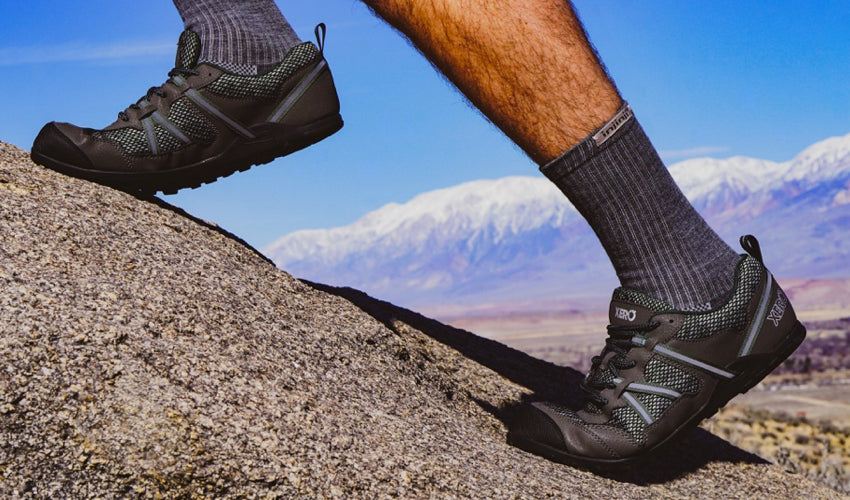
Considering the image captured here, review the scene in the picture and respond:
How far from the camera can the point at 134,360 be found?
1.92 metres

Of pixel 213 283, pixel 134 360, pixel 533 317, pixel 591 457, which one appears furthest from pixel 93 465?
pixel 533 317

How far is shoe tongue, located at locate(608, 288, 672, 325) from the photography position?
2.29 meters

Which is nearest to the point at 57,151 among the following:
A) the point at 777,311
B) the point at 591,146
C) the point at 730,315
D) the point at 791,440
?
the point at 591,146

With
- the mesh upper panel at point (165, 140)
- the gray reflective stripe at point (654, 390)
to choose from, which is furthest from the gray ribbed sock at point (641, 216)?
the mesh upper panel at point (165, 140)

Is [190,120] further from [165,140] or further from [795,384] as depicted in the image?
[795,384]

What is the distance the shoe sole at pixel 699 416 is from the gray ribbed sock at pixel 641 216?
0.25 m

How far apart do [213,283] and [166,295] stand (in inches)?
8.3

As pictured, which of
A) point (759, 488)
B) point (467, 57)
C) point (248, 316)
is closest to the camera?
point (467, 57)

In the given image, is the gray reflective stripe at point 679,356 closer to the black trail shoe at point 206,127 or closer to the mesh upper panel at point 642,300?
the mesh upper panel at point 642,300

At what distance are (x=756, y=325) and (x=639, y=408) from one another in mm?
411

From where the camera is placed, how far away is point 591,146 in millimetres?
2156

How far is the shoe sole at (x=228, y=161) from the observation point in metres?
2.82

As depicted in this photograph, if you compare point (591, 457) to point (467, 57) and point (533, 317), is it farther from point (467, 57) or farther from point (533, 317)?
point (533, 317)

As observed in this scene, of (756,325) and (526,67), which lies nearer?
(526,67)
